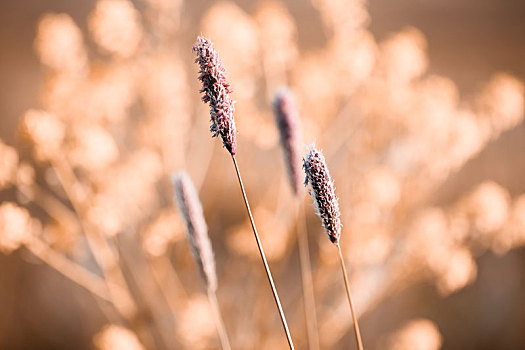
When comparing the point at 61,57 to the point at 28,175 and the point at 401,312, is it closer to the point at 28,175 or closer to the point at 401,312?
the point at 28,175

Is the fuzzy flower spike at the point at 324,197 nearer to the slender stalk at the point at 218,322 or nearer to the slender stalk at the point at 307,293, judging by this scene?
the slender stalk at the point at 218,322

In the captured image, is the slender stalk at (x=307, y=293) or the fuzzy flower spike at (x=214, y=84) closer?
the fuzzy flower spike at (x=214, y=84)

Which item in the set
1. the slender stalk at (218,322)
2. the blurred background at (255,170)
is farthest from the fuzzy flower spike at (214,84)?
the blurred background at (255,170)

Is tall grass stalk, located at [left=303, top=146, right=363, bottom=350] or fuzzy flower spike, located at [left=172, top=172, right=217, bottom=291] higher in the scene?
fuzzy flower spike, located at [left=172, top=172, right=217, bottom=291]

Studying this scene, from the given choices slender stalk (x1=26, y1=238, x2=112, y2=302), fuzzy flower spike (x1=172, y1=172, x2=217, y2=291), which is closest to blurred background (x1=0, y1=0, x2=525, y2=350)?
Result: slender stalk (x1=26, y1=238, x2=112, y2=302)

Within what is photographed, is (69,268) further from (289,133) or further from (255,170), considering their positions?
(289,133)

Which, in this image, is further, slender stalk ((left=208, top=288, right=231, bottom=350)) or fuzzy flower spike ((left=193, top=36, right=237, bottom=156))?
slender stalk ((left=208, top=288, right=231, bottom=350))

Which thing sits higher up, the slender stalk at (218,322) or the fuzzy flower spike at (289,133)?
the fuzzy flower spike at (289,133)

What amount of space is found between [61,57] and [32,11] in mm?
261

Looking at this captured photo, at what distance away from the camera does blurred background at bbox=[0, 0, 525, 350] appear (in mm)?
529

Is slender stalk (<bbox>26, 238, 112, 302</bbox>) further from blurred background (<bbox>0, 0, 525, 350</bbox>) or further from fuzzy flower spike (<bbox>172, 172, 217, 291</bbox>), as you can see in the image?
fuzzy flower spike (<bbox>172, 172, 217, 291</bbox>)

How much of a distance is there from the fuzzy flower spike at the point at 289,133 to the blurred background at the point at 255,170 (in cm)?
23

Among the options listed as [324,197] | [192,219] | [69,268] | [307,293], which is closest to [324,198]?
[324,197]

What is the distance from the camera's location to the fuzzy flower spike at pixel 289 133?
1.12 feet
